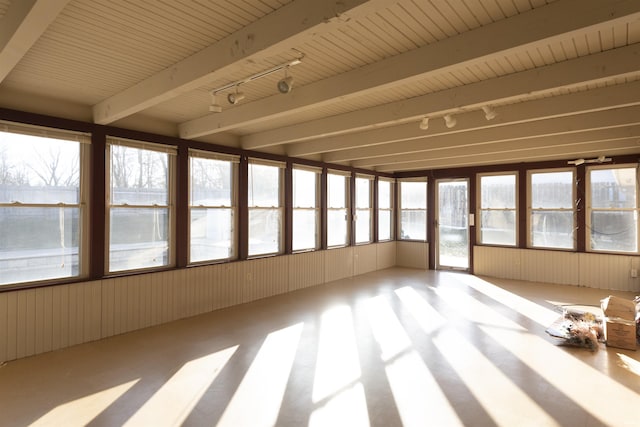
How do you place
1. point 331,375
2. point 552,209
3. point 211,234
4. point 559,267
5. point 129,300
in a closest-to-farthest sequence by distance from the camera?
point 331,375 → point 129,300 → point 211,234 → point 559,267 → point 552,209

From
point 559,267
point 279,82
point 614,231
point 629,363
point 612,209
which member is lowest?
point 629,363

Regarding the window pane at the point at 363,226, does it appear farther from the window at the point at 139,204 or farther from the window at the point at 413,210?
the window at the point at 139,204

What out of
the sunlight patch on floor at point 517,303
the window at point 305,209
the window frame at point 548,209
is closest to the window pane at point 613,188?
the window frame at point 548,209

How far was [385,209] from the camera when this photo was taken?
382 inches

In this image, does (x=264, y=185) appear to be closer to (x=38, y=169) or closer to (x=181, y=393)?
(x=38, y=169)

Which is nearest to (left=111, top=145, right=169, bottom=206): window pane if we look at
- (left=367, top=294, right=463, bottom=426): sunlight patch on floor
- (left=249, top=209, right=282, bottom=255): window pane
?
(left=249, top=209, right=282, bottom=255): window pane

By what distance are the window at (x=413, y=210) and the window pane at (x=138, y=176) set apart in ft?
21.6

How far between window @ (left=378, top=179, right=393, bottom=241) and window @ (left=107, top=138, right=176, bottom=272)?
5.74 metres

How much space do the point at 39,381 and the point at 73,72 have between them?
2.86 meters

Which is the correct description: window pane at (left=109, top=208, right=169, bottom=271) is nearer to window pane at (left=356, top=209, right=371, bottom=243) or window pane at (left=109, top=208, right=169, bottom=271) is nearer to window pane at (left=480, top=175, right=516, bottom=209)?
window pane at (left=356, top=209, right=371, bottom=243)

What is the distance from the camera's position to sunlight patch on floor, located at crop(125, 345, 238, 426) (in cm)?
268

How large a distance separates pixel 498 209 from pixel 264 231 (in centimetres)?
558

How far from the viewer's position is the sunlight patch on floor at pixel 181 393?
2680mm

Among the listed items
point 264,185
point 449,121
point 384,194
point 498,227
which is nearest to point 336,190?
point 384,194
